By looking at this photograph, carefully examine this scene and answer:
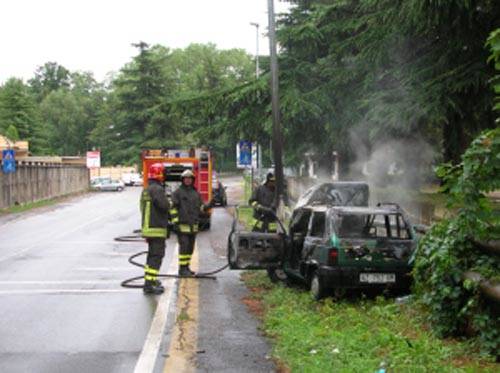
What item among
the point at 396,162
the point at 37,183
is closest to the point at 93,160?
the point at 37,183

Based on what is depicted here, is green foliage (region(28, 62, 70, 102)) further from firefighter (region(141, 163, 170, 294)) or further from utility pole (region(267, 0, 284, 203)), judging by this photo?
firefighter (region(141, 163, 170, 294))

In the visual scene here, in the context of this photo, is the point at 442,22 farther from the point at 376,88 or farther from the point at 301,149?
the point at 301,149

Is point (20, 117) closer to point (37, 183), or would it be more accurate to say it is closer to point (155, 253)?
point (37, 183)

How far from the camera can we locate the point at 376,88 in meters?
17.5

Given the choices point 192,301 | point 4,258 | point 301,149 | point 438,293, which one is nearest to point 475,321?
point 438,293

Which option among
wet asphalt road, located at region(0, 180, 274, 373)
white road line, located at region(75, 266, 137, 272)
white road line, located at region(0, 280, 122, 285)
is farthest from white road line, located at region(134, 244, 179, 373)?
white road line, located at region(75, 266, 137, 272)

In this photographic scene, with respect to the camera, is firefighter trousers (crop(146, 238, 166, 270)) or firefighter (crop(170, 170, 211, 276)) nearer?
firefighter trousers (crop(146, 238, 166, 270))

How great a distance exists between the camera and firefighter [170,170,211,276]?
1191cm

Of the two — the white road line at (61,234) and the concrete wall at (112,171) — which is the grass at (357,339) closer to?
the white road line at (61,234)

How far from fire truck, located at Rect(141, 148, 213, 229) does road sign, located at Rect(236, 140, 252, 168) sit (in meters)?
2.14

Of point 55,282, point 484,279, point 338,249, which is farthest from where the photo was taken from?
point 55,282

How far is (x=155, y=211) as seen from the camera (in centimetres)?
1094

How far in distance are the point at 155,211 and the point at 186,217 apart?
1.08m

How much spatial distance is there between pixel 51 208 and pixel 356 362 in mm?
33655
